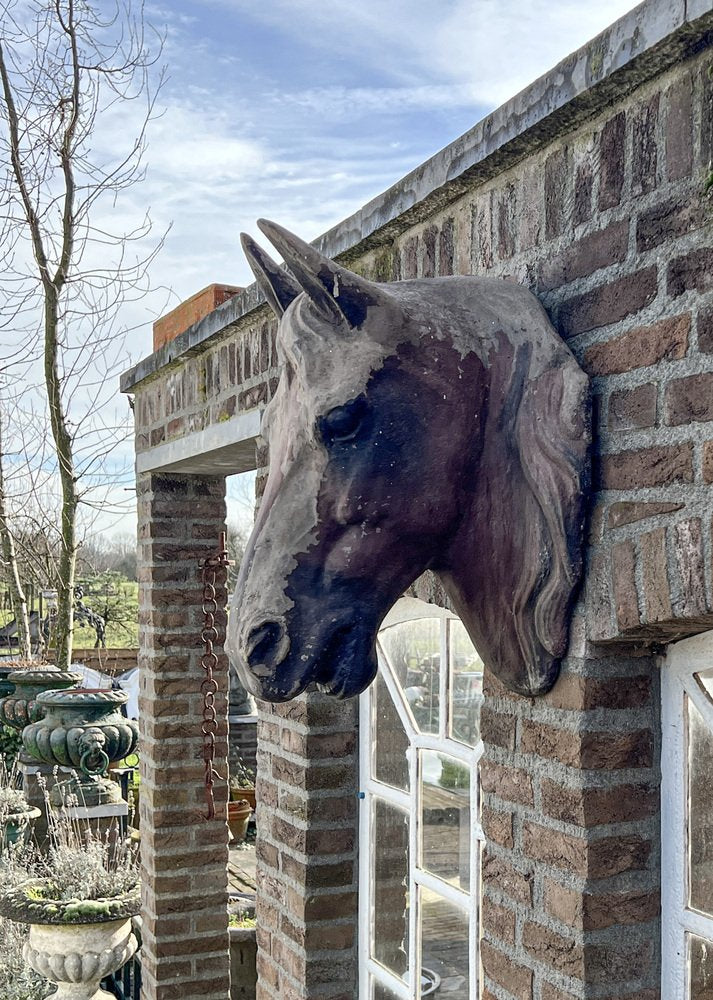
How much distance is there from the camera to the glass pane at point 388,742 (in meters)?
2.90

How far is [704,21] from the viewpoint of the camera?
1464 millimetres

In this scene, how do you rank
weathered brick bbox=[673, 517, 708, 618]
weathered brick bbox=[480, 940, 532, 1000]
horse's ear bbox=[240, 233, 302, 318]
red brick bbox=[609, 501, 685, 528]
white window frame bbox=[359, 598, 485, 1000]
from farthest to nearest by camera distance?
white window frame bbox=[359, 598, 485, 1000], weathered brick bbox=[480, 940, 532, 1000], horse's ear bbox=[240, 233, 302, 318], red brick bbox=[609, 501, 685, 528], weathered brick bbox=[673, 517, 708, 618]

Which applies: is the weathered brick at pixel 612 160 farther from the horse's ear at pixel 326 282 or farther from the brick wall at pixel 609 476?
the horse's ear at pixel 326 282

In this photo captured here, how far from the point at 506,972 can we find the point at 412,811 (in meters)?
0.84

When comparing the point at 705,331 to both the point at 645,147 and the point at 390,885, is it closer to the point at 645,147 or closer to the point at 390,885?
the point at 645,147

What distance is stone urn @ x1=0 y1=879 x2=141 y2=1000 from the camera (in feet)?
15.4

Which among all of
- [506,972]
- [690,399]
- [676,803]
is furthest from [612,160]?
[506,972]

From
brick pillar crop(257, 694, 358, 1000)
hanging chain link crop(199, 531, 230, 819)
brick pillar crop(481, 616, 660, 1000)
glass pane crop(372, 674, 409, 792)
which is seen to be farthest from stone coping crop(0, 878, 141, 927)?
brick pillar crop(481, 616, 660, 1000)

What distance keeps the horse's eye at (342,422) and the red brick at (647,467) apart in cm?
44

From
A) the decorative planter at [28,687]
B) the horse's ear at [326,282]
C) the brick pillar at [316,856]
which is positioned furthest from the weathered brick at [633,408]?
the decorative planter at [28,687]

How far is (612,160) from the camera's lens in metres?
1.71

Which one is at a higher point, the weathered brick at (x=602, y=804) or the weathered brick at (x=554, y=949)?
the weathered brick at (x=602, y=804)

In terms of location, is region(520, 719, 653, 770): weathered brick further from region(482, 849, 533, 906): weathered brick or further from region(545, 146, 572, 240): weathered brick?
region(545, 146, 572, 240): weathered brick

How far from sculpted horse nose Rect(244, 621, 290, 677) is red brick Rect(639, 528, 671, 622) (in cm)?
59
